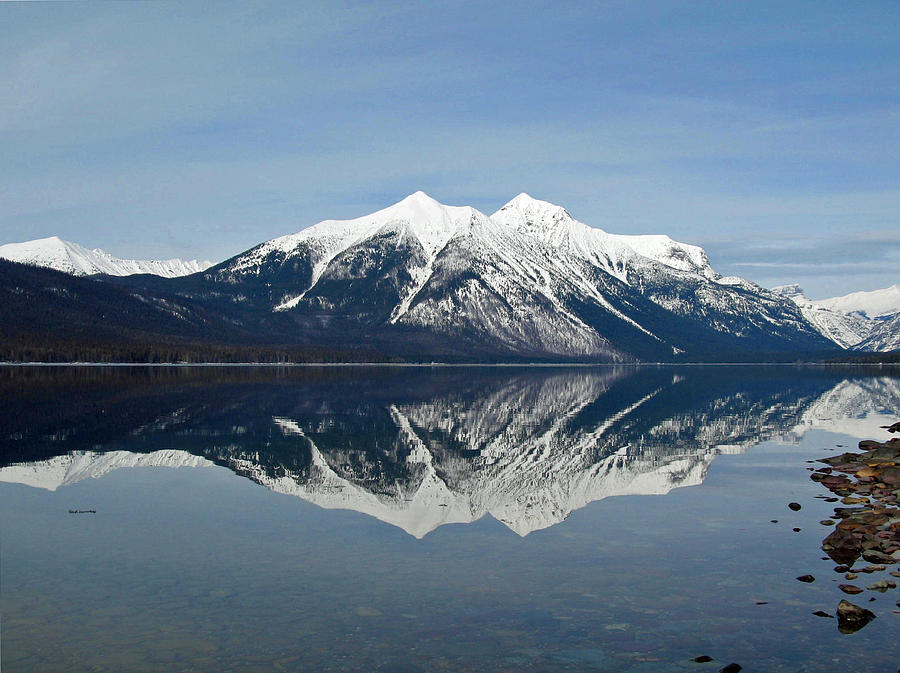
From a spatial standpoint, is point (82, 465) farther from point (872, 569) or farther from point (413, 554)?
point (872, 569)

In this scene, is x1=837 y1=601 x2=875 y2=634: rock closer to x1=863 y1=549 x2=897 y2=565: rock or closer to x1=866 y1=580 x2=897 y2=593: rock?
x1=866 y1=580 x2=897 y2=593: rock

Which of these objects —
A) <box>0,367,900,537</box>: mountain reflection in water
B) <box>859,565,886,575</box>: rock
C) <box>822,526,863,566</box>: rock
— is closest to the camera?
<box>859,565,886,575</box>: rock

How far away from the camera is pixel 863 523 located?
36.6m

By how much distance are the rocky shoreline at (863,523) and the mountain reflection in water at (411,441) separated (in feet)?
28.1

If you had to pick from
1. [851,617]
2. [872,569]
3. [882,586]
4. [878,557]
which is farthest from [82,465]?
[882,586]

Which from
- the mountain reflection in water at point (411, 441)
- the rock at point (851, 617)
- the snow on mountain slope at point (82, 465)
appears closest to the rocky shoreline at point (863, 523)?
the rock at point (851, 617)

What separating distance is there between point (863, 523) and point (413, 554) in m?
19.6

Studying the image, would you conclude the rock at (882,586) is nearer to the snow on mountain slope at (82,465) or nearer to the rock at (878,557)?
the rock at (878,557)

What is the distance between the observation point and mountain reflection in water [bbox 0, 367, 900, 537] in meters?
45.8

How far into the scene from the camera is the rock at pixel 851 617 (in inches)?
948

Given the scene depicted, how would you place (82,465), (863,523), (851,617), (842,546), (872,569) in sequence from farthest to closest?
1. (82,465)
2. (863,523)
3. (842,546)
4. (872,569)
5. (851,617)

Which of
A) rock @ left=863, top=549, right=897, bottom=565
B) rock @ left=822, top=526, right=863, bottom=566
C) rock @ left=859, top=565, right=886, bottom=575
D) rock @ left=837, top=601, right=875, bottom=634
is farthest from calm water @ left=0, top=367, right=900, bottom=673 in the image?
rock @ left=863, top=549, right=897, bottom=565

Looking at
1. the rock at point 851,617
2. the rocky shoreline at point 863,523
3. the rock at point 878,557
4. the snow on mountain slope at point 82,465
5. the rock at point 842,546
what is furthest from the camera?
the snow on mountain slope at point 82,465

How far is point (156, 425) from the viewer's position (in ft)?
252
